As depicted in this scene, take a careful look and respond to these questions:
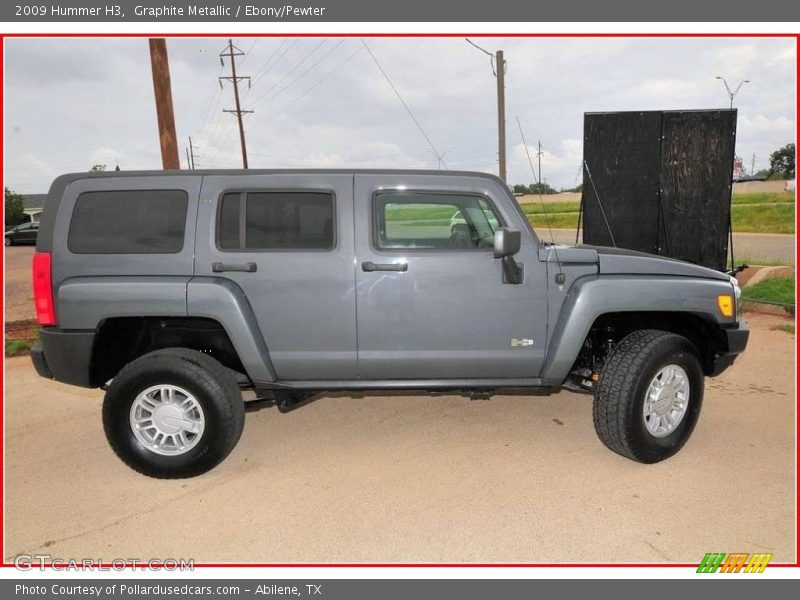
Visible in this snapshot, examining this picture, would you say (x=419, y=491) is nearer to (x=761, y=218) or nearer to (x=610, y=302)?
(x=610, y=302)

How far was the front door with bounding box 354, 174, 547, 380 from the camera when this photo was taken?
3.59 m

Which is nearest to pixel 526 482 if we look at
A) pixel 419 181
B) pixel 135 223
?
pixel 419 181

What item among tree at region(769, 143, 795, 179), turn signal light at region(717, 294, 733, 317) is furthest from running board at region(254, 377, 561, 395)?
tree at region(769, 143, 795, 179)

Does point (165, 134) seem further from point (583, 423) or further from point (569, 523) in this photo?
point (569, 523)

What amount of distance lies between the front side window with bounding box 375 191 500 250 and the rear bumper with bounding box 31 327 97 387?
206 centimetres

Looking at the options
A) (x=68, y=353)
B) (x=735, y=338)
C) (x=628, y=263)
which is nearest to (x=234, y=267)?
(x=68, y=353)

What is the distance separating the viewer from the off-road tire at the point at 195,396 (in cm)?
352

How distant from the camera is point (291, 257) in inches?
141

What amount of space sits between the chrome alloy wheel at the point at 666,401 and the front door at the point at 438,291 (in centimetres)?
79

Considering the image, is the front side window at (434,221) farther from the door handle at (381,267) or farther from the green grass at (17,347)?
the green grass at (17,347)

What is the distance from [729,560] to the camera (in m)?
2.75

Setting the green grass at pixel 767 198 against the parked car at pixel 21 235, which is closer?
the parked car at pixel 21 235

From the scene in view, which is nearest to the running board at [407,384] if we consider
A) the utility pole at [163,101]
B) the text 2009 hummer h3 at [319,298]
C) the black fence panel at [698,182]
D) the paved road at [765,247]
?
the text 2009 hummer h3 at [319,298]

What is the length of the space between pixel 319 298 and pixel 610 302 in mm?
1926
